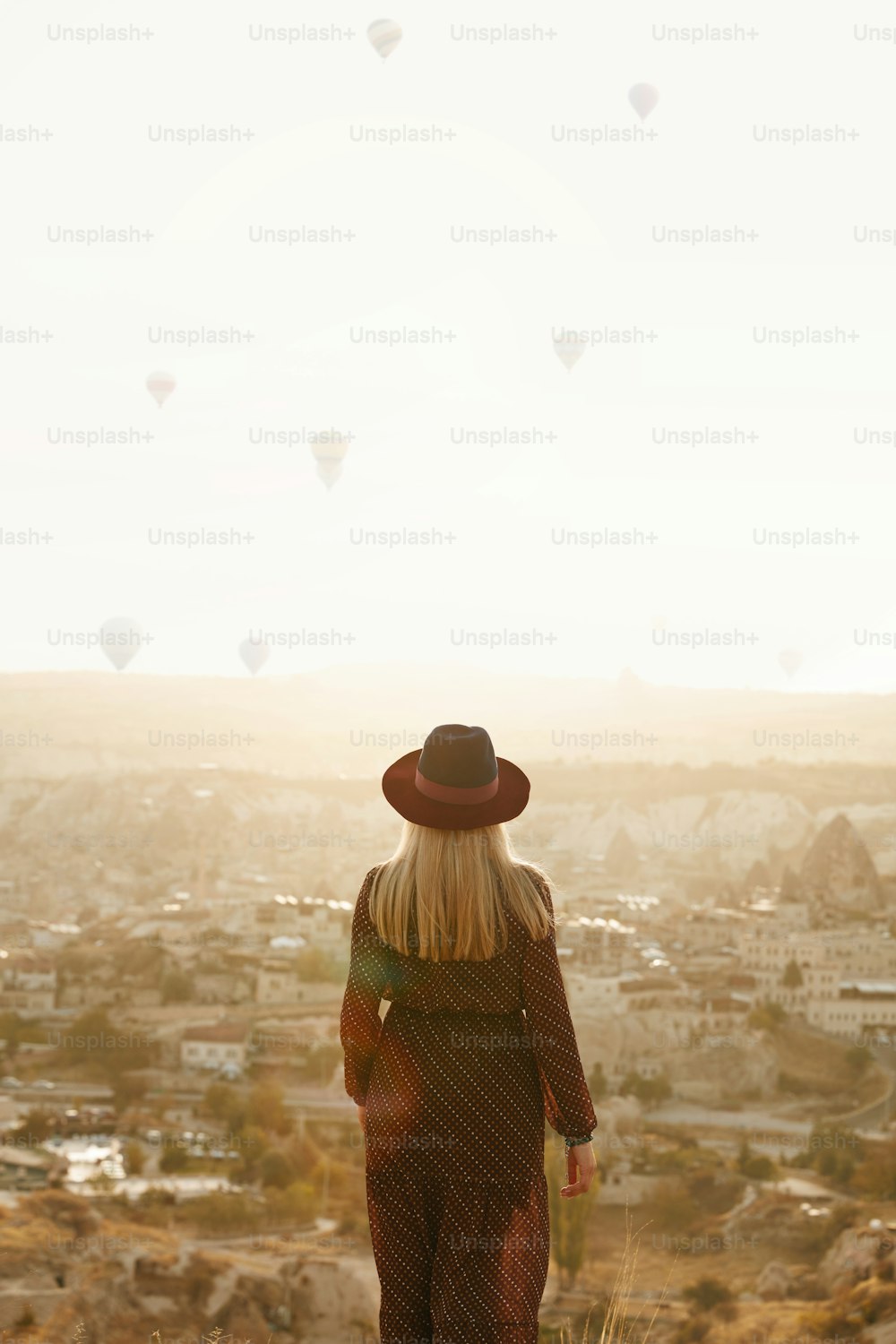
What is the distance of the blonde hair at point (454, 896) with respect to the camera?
60.3 inches

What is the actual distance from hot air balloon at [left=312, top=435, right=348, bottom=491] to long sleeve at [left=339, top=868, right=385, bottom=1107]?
14.2m

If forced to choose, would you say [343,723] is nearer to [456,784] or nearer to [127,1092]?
[127,1092]

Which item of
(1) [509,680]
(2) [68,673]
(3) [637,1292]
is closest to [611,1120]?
(3) [637,1292]

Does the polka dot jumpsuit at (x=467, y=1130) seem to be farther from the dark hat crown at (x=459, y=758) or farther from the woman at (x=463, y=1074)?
the dark hat crown at (x=459, y=758)

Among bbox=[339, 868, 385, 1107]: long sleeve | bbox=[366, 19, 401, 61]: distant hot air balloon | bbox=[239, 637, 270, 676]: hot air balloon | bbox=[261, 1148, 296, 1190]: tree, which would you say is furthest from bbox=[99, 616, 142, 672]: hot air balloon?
bbox=[339, 868, 385, 1107]: long sleeve

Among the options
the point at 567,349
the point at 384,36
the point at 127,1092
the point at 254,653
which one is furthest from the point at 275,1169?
the point at 384,36

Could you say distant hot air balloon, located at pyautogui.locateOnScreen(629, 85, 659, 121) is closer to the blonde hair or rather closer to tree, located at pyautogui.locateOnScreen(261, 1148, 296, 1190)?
the blonde hair

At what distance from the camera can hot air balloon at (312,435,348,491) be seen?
15.7 meters

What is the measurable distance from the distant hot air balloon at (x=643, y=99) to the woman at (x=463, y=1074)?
13679 millimetres

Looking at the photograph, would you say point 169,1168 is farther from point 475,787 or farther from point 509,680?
point 475,787

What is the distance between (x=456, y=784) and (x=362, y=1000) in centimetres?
33

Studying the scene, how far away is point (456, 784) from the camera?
162 centimetres

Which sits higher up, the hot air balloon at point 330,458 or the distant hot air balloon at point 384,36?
the distant hot air balloon at point 384,36

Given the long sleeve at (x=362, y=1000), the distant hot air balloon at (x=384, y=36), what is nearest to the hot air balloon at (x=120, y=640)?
the distant hot air balloon at (x=384, y=36)
